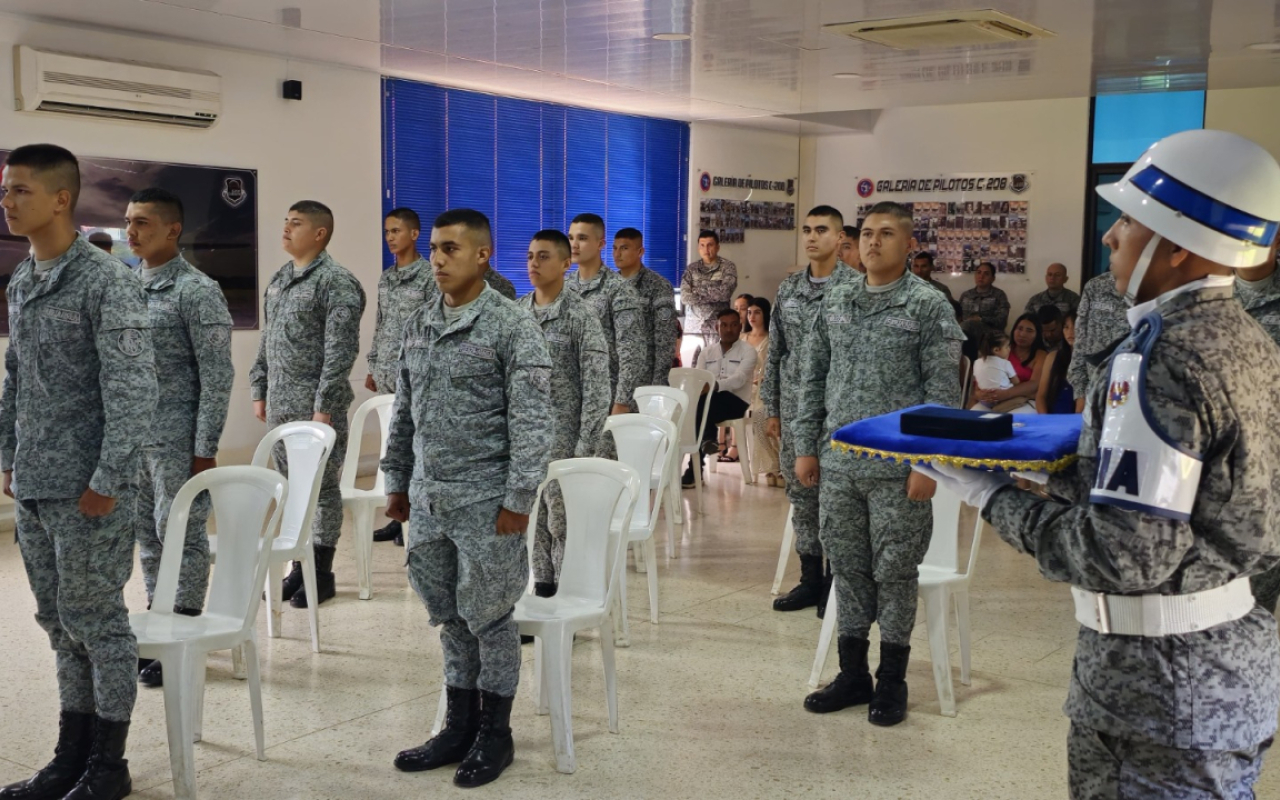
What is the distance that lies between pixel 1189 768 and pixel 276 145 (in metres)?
7.30

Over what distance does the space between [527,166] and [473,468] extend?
24.3ft

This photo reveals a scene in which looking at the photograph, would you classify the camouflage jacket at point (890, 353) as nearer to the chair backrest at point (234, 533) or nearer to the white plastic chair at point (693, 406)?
the chair backrest at point (234, 533)

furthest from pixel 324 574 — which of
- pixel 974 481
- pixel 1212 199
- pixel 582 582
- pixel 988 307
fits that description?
pixel 988 307

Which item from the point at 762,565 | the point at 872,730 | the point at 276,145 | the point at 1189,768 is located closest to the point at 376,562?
the point at 762,565

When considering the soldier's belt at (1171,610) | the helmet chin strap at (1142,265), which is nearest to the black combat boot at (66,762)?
the soldier's belt at (1171,610)

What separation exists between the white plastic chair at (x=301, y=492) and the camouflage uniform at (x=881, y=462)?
5.89 ft

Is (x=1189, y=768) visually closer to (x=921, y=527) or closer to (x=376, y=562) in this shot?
(x=921, y=527)

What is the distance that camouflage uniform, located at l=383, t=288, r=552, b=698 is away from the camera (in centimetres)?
323

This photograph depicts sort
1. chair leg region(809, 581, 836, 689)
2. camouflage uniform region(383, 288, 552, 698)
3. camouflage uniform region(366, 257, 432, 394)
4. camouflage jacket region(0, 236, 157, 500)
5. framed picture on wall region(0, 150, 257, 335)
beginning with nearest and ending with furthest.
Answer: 1. camouflage jacket region(0, 236, 157, 500)
2. camouflage uniform region(383, 288, 552, 698)
3. chair leg region(809, 581, 836, 689)
4. camouflage uniform region(366, 257, 432, 394)
5. framed picture on wall region(0, 150, 257, 335)

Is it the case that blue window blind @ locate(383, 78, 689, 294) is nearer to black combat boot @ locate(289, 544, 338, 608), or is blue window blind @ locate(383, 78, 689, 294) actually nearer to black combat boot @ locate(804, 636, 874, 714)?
black combat boot @ locate(289, 544, 338, 608)

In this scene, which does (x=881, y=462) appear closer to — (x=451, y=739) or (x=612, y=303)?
(x=451, y=739)

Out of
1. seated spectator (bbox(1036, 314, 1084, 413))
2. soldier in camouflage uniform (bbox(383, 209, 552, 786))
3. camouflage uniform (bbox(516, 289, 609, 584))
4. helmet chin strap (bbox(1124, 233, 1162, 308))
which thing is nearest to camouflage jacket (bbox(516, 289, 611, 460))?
camouflage uniform (bbox(516, 289, 609, 584))

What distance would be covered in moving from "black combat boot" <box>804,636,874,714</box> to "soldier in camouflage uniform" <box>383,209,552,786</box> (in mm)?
1095

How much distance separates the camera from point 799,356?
5355 millimetres
